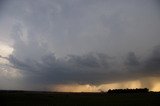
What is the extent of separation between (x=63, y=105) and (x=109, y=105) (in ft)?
34.2

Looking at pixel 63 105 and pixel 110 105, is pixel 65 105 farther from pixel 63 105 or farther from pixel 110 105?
pixel 110 105

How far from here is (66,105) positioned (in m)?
67.3

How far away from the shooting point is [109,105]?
70188mm

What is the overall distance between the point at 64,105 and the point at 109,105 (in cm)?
1020

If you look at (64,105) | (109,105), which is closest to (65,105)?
(64,105)

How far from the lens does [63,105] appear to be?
6738 centimetres

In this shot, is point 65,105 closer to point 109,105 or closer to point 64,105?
point 64,105

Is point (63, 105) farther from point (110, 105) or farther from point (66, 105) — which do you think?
point (110, 105)

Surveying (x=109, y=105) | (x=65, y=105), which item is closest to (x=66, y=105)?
(x=65, y=105)

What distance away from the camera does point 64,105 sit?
67500 mm

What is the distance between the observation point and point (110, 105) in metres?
70.2

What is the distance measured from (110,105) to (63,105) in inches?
420

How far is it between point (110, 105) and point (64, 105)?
1044 cm

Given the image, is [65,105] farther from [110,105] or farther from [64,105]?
[110,105]
